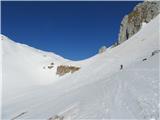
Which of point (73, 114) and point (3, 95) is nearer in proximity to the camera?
point (73, 114)

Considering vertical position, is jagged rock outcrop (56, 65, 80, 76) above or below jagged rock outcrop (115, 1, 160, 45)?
below

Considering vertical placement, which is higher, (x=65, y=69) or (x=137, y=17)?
(x=137, y=17)

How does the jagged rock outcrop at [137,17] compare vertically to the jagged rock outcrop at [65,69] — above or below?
above

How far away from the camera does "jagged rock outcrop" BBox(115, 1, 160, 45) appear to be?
5638 cm

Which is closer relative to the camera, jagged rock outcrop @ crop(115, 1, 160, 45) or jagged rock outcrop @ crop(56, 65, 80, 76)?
jagged rock outcrop @ crop(56, 65, 80, 76)

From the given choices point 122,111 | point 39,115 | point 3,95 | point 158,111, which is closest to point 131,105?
point 122,111

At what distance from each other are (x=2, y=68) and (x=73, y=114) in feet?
130

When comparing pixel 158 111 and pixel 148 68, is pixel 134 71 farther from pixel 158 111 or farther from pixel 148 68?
pixel 158 111

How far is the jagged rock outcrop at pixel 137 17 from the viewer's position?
56.4 m

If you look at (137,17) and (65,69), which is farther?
(137,17)

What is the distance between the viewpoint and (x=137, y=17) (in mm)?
61469

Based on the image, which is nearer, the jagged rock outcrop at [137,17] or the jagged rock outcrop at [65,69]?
the jagged rock outcrop at [65,69]

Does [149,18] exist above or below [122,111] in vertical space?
above

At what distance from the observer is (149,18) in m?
56.5
